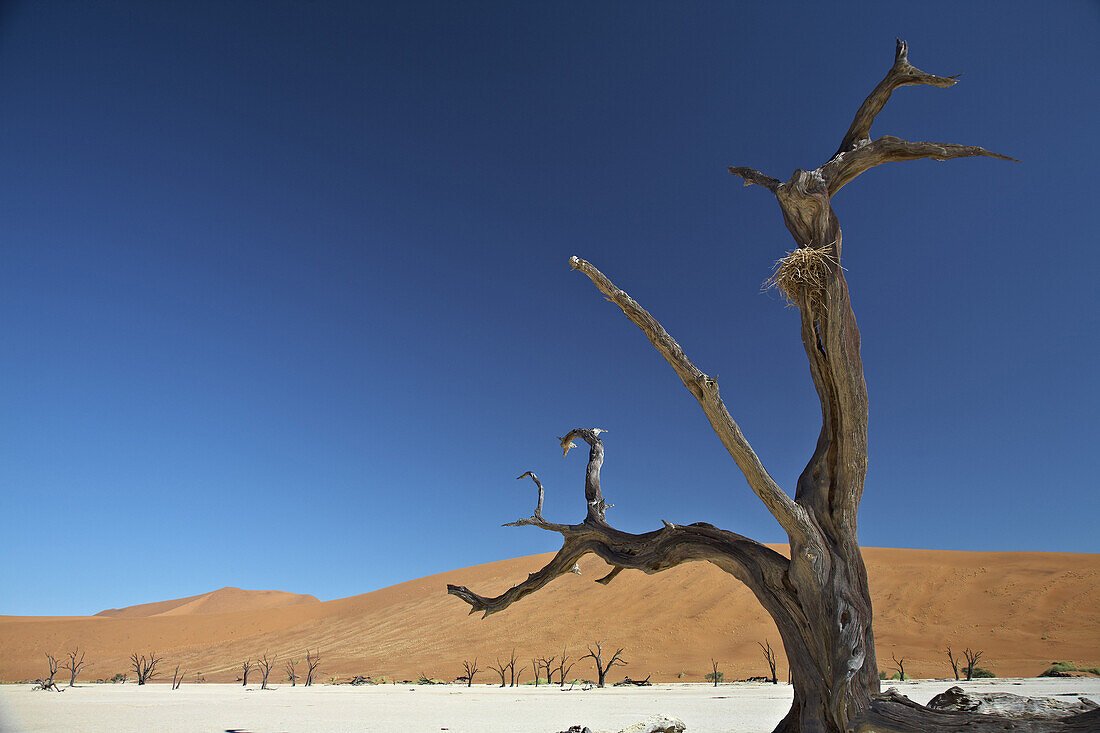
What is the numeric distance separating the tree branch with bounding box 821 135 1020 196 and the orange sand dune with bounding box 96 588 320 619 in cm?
13005

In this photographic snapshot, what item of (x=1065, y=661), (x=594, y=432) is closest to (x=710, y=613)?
(x=1065, y=661)

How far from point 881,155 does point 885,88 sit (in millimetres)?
577

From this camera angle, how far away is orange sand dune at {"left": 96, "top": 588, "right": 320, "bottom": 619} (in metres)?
120

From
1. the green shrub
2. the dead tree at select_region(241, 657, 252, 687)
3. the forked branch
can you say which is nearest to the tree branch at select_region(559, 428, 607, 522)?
the forked branch

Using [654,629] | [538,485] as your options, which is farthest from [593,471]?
[654,629]

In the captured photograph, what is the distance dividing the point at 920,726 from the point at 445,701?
17.1m

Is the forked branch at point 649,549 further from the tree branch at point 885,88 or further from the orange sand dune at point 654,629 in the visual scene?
the orange sand dune at point 654,629

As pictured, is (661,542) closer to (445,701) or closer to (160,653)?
(445,701)

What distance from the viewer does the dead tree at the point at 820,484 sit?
4.77 m

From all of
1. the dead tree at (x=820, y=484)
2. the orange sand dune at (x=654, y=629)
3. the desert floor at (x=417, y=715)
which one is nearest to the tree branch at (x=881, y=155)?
the dead tree at (x=820, y=484)

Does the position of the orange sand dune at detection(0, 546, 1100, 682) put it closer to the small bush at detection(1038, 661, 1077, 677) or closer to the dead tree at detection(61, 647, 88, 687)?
the dead tree at detection(61, 647, 88, 687)

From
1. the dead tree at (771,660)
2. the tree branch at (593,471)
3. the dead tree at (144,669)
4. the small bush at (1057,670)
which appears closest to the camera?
the tree branch at (593,471)

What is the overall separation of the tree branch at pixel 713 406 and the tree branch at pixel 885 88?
247cm

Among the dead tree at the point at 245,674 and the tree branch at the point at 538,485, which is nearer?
the tree branch at the point at 538,485
